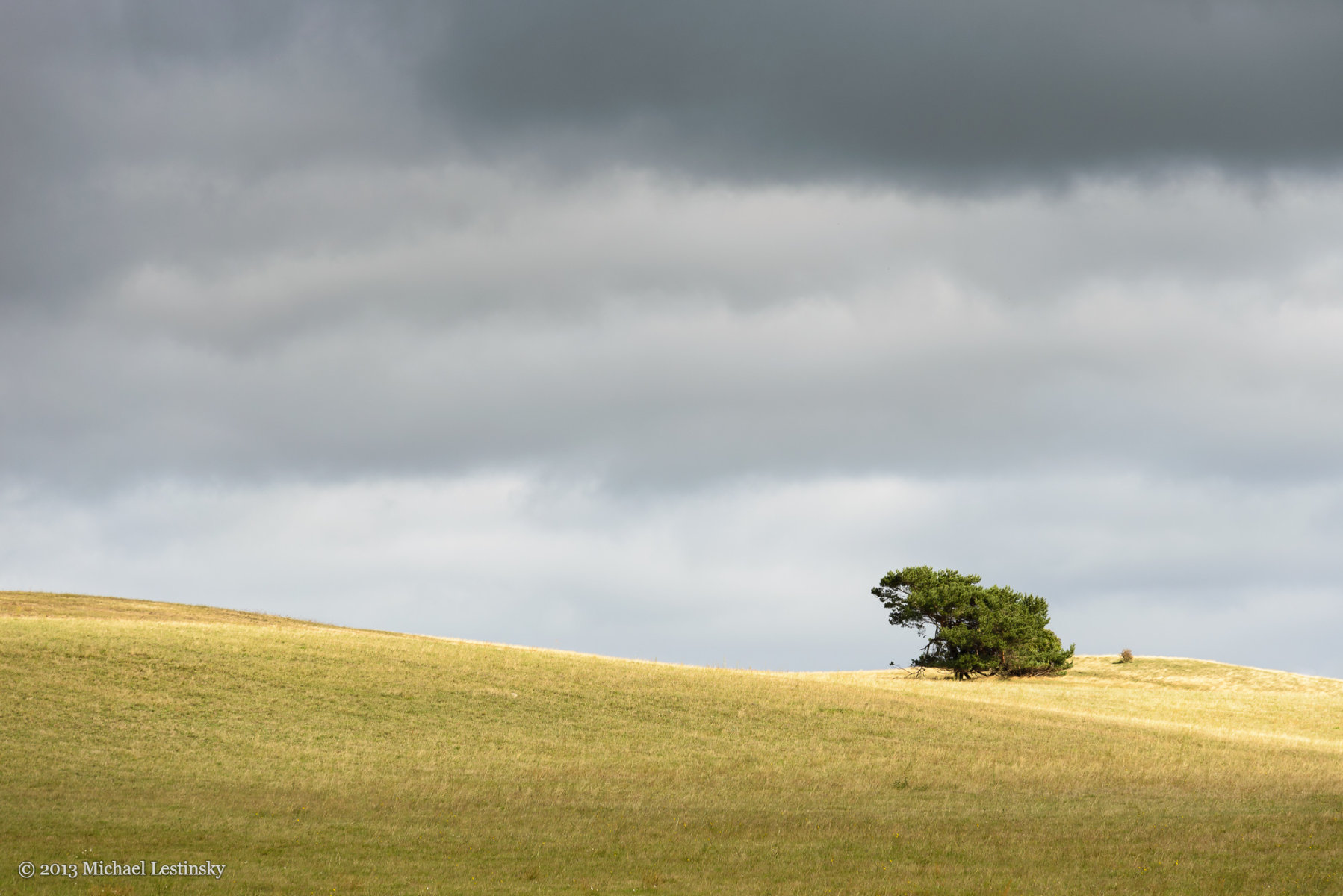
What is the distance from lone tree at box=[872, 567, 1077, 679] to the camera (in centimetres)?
7088

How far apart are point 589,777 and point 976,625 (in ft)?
156

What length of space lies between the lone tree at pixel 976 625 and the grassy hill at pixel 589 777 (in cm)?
1577

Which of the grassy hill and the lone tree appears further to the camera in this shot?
the lone tree

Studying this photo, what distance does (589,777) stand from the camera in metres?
30.3

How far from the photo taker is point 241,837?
→ 21203mm

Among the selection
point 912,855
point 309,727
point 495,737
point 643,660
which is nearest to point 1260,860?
point 912,855

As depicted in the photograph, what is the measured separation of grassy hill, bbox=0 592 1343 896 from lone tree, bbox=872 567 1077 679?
15.8m

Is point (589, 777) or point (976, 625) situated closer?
point (589, 777)

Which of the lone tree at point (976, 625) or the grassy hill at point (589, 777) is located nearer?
the grassy hill at point (589, 777)

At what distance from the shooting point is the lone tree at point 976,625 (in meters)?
70.9

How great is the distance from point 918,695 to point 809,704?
885 centimetres

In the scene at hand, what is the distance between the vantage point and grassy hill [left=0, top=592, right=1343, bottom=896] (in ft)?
63.2

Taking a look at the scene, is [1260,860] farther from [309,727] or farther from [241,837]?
[309,727]

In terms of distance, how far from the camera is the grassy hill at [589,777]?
63.2 ft
